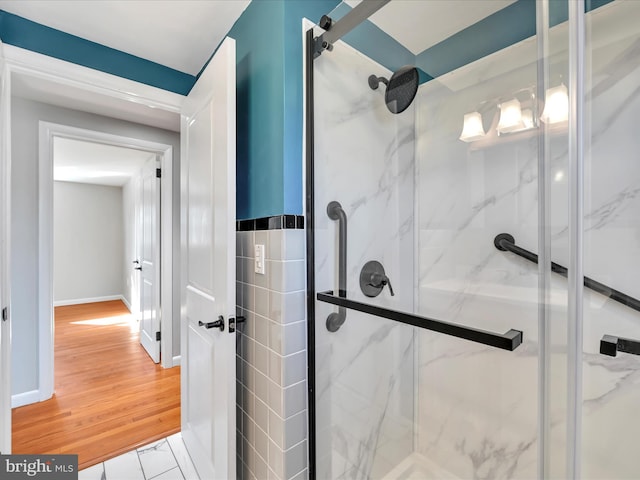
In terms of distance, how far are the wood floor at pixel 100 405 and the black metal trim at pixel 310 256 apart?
126 cm

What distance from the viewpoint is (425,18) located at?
1205mm

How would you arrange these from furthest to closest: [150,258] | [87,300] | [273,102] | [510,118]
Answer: [87,300], [150,258], [273,102], [510,118]

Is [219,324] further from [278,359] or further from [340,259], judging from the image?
[340,259]

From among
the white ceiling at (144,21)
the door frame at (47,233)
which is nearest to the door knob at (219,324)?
the white ceiling at (144,21)

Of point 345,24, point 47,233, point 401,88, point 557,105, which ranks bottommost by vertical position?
point 47,233

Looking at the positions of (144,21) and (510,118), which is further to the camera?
(144,21)

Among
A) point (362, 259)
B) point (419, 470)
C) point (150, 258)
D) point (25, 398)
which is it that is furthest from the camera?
point (150, 258)

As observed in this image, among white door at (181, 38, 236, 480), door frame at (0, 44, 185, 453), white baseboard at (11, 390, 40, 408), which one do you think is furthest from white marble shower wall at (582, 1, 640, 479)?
white baseboard at (11, 390, 40, 408)

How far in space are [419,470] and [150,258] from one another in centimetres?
293

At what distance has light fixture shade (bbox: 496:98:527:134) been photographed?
1007mm

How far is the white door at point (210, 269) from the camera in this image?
119 centimetres

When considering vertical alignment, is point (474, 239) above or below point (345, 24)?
below

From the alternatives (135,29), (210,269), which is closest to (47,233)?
(135,29)

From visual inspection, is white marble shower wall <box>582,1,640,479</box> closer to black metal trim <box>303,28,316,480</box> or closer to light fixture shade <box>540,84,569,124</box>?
light fixture shade <box>540,84,569,124</box>
